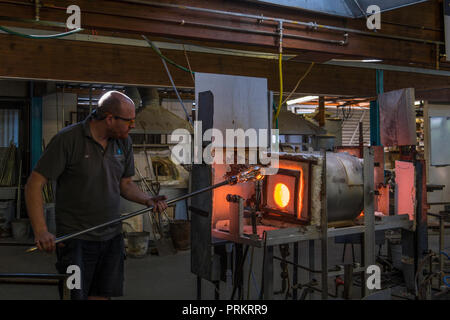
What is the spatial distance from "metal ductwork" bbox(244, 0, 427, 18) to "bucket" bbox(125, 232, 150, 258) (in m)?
3.94

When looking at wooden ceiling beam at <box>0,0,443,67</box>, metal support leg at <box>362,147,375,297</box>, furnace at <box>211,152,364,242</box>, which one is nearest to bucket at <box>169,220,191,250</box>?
furnace at <box>211,152,364,242</box>

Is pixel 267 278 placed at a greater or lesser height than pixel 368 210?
lesser

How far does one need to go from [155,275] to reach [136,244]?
935 millimetres

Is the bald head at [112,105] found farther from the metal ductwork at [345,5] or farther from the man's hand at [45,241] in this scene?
the metal ductwork at [345,5]

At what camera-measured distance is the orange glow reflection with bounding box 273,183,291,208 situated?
2.95m

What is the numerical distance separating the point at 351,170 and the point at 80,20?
2.03 metres

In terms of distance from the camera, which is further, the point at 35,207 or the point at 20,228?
the point at 20,228

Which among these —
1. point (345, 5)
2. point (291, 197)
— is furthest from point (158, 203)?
point (345, 5)

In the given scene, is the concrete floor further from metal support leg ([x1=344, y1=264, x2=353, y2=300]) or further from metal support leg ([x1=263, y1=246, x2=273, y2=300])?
metal support leg ([x1=263, y1=246, x2=273, y2=300])

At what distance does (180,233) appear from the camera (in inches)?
244

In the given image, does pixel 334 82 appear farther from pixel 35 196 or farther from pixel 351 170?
pixel 35 196

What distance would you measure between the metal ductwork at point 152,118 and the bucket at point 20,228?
97.7 inches

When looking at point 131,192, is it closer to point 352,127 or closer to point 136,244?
point 136,244

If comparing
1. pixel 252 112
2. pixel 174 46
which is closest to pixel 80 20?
pixel 252 112
